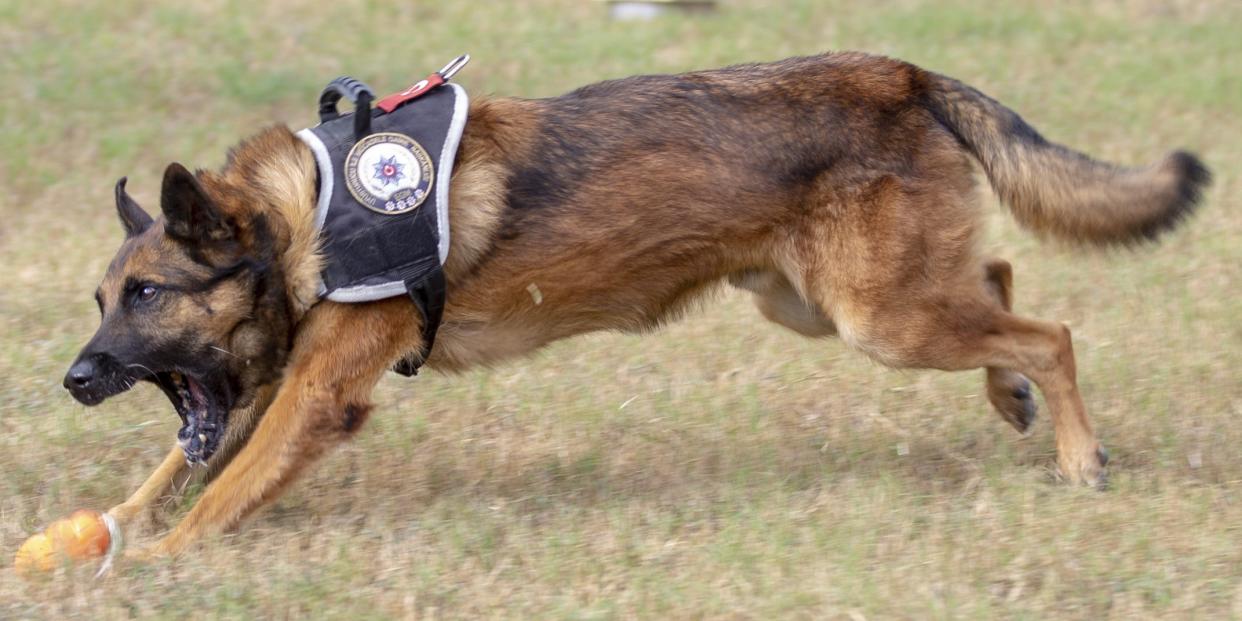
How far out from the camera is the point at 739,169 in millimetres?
5207

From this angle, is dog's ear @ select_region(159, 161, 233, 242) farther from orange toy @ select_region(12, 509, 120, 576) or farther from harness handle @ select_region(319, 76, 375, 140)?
orange toy @ select_region(12, 509, 120, 576)

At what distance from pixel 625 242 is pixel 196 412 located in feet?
5.06

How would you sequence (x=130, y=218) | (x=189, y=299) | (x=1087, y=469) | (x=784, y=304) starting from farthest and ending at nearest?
(x=784, y=304) < (x=1087, y=469) < (x=130, y=218) < (x=189, y=299)

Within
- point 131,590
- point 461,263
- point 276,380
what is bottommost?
point 131,590

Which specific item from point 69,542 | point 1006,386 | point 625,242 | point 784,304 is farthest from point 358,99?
point 1006,386

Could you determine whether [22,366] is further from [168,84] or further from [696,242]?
[168,84]

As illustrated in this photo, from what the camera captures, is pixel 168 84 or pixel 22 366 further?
pixel 168 84

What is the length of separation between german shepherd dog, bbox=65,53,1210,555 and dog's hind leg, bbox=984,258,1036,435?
187 millimetres

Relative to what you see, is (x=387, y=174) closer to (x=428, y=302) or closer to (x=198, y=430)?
(x=428, y=302)

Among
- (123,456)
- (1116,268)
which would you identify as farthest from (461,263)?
(1116,268)

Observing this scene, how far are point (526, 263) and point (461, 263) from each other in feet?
0.71

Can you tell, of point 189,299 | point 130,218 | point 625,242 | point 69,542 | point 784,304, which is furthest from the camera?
point 784,304

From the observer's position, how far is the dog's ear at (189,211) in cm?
469

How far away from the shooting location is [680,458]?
5.90m
